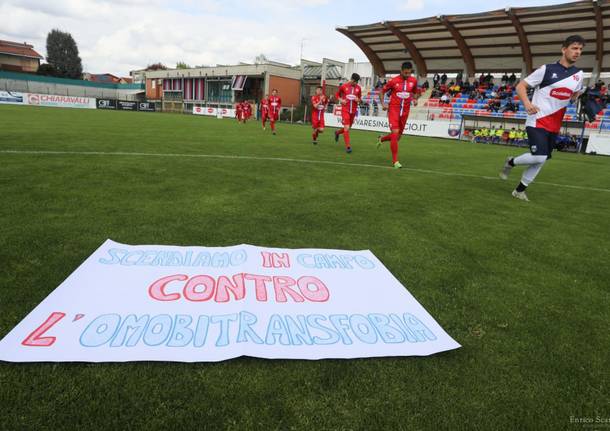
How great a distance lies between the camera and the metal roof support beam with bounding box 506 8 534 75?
25641mm

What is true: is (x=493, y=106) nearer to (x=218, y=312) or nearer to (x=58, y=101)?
(x=218, y=312)

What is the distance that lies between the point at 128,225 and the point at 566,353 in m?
3.70

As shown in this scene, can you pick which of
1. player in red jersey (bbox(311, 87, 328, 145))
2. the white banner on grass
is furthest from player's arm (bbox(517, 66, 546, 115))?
player in red jersey (bbox(311, 87, 328, 145))

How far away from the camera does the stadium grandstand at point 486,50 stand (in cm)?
2480

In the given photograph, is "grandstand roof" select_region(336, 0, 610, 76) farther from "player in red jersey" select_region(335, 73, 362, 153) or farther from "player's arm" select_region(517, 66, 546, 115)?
"player's arm" select_region(517, 66, 546, 115)

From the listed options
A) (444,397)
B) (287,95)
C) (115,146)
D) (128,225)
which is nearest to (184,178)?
(128,225)

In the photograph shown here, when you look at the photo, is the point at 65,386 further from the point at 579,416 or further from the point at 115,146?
the point at 115,146

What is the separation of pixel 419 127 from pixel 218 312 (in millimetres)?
26784

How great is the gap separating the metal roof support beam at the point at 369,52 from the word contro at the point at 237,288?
35.1 meters

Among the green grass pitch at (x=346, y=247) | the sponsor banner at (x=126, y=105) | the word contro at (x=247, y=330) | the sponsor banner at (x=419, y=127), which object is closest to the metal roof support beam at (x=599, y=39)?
the sponsor banner at (x=419, y=127)

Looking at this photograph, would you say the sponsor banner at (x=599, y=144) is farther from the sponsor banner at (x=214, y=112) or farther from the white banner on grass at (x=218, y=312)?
the sponsor banner at (x=214, y=112)

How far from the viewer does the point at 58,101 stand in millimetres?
45562

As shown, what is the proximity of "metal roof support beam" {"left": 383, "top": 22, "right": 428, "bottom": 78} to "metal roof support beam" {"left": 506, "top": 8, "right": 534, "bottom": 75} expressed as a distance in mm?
8341

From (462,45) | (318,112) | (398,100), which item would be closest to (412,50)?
(462,45)
